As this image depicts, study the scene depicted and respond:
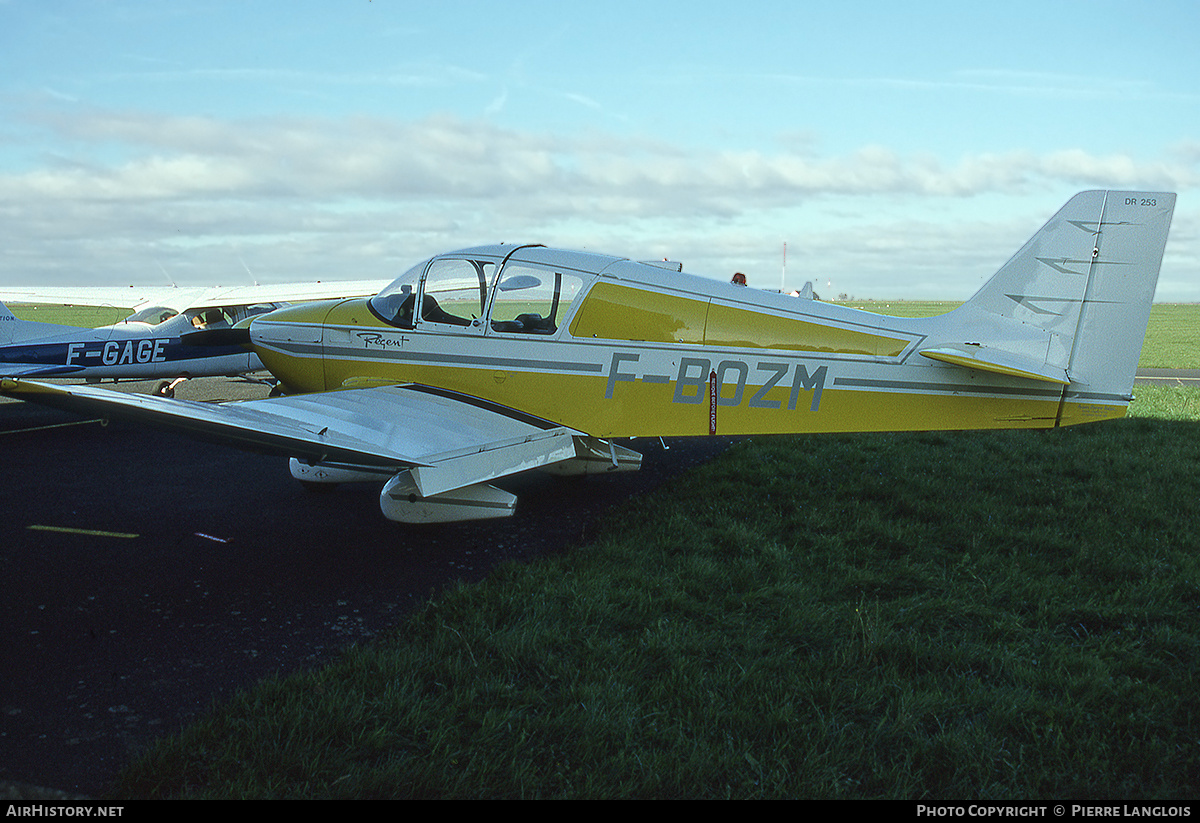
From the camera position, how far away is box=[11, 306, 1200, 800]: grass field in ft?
9.43

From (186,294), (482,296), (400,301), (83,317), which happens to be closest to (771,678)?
(482,296)

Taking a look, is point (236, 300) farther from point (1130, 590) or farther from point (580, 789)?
point (1130, 590)

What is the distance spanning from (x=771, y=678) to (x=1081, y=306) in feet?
13.4

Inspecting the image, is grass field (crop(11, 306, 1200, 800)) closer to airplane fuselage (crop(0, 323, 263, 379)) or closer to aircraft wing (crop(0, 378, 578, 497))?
aircraft wing (crop(0, 378, 578, 497))

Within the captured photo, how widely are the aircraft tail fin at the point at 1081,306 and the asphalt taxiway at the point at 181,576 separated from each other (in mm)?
3575

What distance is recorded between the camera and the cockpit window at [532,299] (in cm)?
618

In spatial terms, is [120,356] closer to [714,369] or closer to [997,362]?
[714,369]

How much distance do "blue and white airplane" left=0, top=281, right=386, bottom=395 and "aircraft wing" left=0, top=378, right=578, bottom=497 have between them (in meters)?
5.15

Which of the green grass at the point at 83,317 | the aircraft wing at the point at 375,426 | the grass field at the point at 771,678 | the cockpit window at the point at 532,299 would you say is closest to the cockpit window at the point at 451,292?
the cockpit window at the point at 532,299

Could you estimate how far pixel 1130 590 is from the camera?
459 cm

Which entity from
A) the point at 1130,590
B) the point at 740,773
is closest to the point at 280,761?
the point at 740,773

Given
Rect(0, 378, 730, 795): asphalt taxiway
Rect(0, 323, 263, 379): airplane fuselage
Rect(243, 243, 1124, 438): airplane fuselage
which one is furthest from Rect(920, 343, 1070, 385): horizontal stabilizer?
Rect(0, 323, 263, 379): airplane fuselage

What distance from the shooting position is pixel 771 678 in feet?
11.7

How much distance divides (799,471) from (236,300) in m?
10.6
